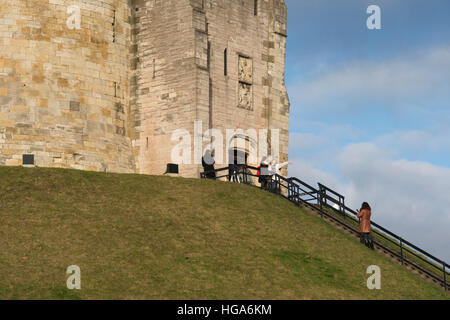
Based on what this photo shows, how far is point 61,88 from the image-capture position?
3600 centimetres

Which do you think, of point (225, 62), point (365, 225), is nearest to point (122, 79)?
point (225, 62)

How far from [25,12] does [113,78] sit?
5.21 meters

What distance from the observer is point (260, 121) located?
40812 mm

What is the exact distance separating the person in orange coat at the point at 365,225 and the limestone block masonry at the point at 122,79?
9.43 metres

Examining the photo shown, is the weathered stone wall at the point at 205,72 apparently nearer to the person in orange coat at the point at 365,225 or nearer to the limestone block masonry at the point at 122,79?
the limestone block masonry at the point at 122,79

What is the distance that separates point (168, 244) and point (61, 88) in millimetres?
14271

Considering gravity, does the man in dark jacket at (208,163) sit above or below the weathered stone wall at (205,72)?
below

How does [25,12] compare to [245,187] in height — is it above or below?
above

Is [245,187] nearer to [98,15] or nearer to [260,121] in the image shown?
[260,121]

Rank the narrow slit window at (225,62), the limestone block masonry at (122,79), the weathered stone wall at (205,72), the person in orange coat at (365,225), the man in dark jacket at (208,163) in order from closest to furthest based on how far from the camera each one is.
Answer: the person in orange coat at (365,225), the limestone block masonry at (122,79), the man in dark jacket at (208,163), the weathered stone wall at (205,72), the narrow slit window at (225,62)

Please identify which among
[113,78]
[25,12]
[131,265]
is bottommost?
[131,265]

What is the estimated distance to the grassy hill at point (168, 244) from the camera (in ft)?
70.3

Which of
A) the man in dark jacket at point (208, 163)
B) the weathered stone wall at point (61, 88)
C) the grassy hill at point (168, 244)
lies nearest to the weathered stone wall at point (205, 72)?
the man in dark jacket at point (208, 163)
